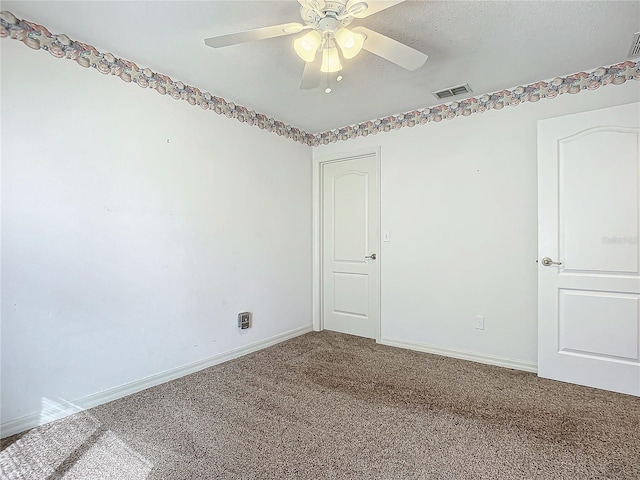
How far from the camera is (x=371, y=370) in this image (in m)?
2.82

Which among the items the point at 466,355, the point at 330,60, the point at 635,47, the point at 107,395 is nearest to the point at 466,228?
the point at 466,355

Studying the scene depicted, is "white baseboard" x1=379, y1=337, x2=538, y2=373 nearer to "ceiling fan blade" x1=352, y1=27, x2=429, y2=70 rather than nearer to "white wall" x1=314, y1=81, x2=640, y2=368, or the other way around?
"white wall" x1=314, y1=81, x2=640, y2=368

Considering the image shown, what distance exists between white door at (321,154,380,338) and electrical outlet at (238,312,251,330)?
110cm

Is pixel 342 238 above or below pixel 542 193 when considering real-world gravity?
below

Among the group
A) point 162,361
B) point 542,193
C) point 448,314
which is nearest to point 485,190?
point 542,193

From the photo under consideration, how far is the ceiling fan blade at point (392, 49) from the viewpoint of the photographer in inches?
68.6

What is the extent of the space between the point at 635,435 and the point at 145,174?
3395 millimetres

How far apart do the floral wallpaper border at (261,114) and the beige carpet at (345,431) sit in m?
2.20

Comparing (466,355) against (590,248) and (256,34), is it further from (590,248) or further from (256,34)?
(256,34)

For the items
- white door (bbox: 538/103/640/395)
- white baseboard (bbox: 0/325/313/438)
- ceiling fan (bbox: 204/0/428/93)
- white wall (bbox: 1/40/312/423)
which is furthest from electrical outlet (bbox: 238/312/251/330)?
white door (bbox: 538/103/640/395)

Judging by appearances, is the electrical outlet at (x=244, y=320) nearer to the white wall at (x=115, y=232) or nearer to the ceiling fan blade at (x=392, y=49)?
the white wall at (x=115, y=232)

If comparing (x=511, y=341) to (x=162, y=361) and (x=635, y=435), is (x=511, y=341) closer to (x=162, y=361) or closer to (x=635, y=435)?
(x=635, y=435)

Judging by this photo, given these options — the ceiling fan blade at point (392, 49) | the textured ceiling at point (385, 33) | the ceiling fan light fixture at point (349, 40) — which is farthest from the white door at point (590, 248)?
the ceiling fan light fixture at point (349, 40)

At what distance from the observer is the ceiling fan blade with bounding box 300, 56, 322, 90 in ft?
6.49
